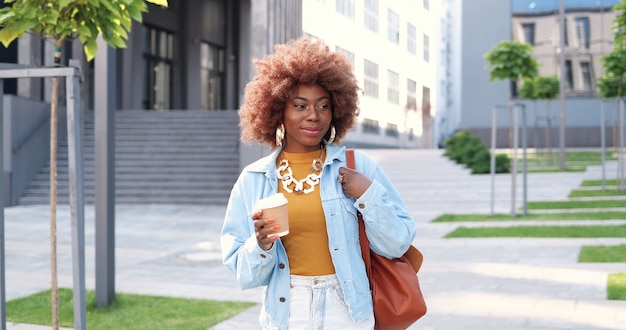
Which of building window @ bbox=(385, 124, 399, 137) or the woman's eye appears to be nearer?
the woman's eye

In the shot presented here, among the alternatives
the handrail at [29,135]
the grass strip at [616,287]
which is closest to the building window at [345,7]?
the grass strip at [616,287]

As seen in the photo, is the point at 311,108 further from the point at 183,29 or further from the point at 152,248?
the point at 183,29

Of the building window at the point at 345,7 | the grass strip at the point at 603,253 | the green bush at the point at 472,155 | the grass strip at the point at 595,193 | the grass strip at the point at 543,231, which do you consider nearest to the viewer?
the building window at the point at 345,7

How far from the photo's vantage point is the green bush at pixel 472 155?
2275cm

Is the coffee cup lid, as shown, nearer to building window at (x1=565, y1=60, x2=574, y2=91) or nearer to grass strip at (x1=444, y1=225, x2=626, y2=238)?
grass strip at (x1=444, y1=225, x2=626, y2=238)

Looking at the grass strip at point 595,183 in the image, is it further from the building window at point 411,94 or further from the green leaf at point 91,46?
the green leaf at point 91,46

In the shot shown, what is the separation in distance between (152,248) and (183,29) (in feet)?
64.7

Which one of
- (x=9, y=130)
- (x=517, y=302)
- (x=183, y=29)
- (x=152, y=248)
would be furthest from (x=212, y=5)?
(x=517, y=302)

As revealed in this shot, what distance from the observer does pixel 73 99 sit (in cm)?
432

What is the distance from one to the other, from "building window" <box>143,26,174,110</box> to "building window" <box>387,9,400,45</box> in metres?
24.4

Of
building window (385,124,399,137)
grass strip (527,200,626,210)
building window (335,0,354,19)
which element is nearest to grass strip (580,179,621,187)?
grass strip (527,200,626,210)

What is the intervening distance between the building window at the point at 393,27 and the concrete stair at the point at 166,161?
14.4 meters

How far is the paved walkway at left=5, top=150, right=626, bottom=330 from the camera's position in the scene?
6.48 m

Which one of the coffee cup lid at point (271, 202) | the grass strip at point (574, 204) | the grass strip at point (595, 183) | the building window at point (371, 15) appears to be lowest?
the grass strip at point (574, 204)
